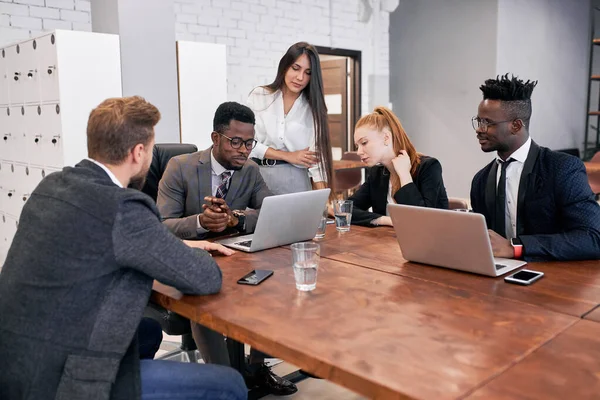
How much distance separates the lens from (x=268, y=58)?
19.5 feet

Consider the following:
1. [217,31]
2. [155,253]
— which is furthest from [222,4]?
[155,253]

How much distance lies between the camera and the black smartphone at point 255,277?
1.53 meters

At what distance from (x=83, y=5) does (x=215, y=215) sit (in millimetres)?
3440

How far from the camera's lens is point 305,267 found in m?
1.46

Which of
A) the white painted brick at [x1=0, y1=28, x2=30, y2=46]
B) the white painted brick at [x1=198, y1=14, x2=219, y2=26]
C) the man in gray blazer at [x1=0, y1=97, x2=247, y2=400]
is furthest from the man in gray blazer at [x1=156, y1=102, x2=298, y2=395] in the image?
the white painted brick at [x1=198, y1=14, x2=219, y2=26]

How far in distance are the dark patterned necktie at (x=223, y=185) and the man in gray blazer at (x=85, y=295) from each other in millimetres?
959

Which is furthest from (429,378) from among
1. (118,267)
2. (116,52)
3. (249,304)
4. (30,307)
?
(116,52)

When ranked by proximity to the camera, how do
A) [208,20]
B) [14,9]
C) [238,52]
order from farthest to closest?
[238,52], [208,20], [14,9]

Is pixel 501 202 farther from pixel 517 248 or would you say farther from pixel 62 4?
pixel 62 4

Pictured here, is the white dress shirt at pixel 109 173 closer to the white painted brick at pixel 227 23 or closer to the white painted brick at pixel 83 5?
the white painted brick at pixel 83 5

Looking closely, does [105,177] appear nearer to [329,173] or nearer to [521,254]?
[521,254]

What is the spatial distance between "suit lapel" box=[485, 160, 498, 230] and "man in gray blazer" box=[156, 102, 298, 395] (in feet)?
2.92

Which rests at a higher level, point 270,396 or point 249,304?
point 249,304

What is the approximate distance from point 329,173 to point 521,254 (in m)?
1.20
